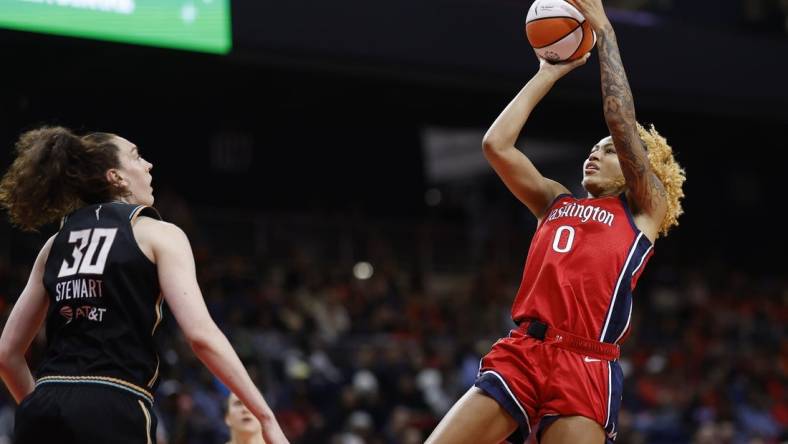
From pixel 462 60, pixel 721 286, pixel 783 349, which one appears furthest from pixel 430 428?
pixel 721 286

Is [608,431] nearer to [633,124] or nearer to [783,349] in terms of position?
[633,124]

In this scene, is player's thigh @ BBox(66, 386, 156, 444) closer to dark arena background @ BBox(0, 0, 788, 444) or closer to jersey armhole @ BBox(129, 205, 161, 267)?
jersey armhole @ BBox(129, 205, 161, 267)

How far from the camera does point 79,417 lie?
3482mm

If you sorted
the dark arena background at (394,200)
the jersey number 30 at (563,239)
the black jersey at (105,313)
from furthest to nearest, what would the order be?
the dark arena background at (394,200) → the jersey number 30 at (563,239) → the black jersey at (105,313)

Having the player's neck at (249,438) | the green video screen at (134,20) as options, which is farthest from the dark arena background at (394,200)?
the player's neck at (249,438)

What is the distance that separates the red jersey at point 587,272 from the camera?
4566 mm

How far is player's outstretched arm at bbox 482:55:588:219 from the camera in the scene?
16.0ft

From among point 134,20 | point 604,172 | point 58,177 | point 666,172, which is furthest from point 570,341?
point 134,20

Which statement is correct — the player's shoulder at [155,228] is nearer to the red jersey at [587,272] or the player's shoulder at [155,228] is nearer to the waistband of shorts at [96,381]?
the waistband of shorts at [96,381]

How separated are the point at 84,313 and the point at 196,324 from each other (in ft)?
1.31

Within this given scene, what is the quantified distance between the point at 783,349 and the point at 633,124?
12.2 metres

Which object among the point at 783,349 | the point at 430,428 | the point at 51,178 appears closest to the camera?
the point at 51,178

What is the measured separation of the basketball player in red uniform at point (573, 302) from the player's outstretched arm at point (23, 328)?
62.2 inches

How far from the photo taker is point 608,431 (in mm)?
4555
